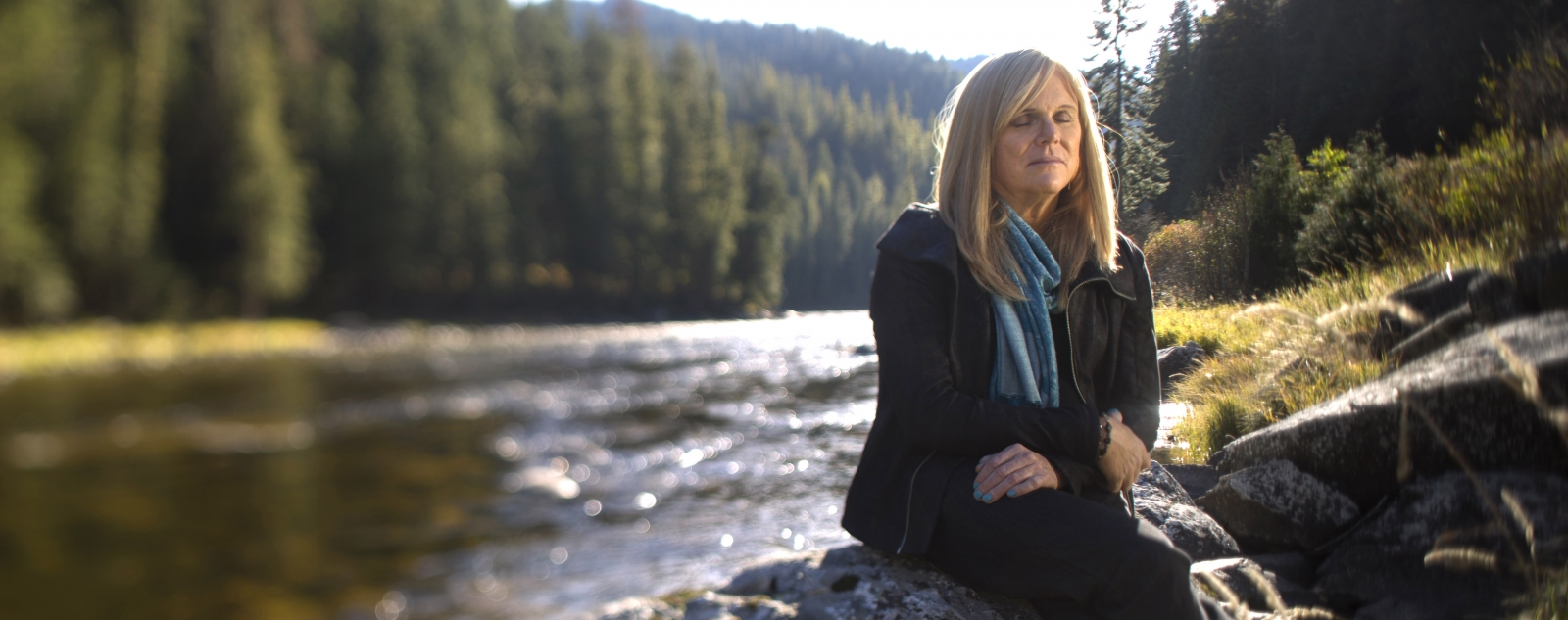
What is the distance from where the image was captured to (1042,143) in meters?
2.22

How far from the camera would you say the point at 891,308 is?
2121 mm

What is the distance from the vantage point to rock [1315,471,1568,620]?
213 cm

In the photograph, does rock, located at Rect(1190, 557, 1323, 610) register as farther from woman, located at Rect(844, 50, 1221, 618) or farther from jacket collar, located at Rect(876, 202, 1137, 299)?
jacket collar, located at Rect(876, 202, 1137, 299)

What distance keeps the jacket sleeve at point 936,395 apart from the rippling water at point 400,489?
509cm

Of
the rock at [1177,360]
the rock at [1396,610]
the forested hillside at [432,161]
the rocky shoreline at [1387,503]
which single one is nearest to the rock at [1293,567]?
the rocky shoreline at [1387,503]

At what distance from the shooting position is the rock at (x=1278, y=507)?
2934mm

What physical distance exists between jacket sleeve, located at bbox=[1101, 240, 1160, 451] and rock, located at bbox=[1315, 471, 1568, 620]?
68 cm

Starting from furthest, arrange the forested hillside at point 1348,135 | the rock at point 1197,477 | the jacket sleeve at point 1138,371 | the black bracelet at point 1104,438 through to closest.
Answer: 1. the rock at point 1197,477
2. the jacket sleeve at point 1138,371
3. the forested hillside at point 1348,135
4. the black bracelet at point 1104,438

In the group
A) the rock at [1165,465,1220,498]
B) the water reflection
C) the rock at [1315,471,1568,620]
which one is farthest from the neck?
the water reflection

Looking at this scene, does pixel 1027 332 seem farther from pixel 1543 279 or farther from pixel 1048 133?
pixel 1543 279

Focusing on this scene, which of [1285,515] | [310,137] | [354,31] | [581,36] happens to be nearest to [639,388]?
[1285,515]

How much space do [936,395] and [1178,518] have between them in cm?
140

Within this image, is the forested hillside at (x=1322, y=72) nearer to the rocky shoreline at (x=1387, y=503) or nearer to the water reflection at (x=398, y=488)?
the rocky shoreline at (x=1387, y=503)

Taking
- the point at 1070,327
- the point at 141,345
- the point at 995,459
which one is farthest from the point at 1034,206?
the point at 141,345
